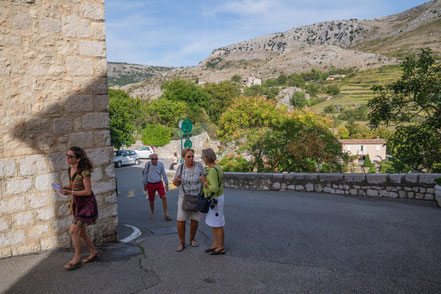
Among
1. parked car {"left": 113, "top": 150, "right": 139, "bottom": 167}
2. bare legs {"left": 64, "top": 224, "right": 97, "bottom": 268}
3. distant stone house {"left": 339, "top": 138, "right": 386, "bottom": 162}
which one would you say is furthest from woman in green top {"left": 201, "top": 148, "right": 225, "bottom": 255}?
distant stone house {"left": 339, "top": 138, "right": 386, "bottom": 162}

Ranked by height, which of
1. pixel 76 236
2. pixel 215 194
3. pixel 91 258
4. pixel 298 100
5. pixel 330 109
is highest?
pixel 298 100

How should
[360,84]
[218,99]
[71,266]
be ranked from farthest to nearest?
[360,84]
[218,99]
[71,266]

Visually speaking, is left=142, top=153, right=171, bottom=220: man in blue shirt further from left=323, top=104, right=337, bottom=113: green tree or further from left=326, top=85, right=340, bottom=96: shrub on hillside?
left=326, top=85, right=340, bottom=96: shrub on hillside

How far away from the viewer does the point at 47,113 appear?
415 cm

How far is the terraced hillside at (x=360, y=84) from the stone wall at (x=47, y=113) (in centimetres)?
6790

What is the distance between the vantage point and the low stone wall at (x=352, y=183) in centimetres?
761

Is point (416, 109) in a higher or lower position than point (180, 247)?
higher

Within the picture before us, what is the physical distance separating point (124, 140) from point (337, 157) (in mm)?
24467

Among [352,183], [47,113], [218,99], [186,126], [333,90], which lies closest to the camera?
[47,113]

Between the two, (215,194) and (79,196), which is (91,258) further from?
(215,194)

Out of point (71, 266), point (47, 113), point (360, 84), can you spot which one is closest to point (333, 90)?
point (360, 84)

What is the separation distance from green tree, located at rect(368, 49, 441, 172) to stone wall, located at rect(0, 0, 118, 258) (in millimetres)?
7936

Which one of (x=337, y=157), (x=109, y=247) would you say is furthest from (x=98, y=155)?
(x=337, y=157)

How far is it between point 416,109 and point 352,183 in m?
2.94
